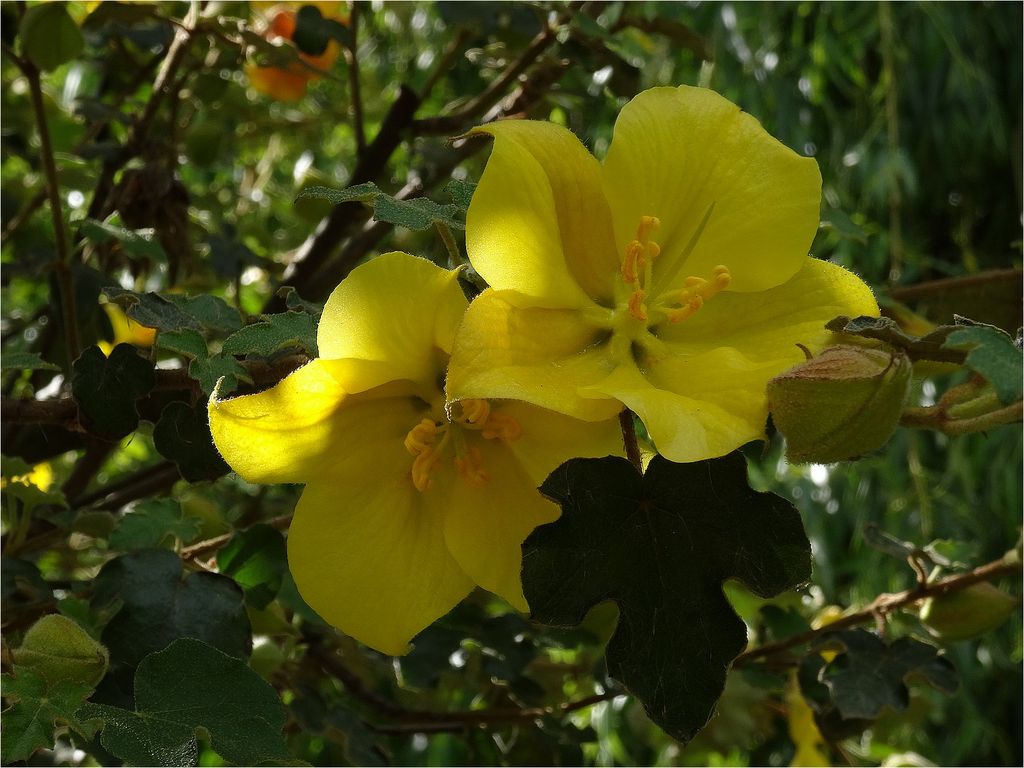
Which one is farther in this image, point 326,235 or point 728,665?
point 326,235

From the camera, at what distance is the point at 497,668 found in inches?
37.7

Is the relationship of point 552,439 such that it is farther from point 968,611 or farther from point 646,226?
point 968,611

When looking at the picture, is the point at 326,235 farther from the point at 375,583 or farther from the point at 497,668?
the point at 375,583

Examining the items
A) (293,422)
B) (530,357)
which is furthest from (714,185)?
(293,422)

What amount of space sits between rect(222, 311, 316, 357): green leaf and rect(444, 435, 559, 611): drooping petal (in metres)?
0.11

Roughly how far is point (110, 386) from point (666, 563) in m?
0.34

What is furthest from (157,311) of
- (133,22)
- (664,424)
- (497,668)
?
(133,22)

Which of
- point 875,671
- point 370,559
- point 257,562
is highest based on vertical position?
point 370,559

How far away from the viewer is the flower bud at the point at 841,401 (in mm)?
489

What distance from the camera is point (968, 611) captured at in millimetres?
835

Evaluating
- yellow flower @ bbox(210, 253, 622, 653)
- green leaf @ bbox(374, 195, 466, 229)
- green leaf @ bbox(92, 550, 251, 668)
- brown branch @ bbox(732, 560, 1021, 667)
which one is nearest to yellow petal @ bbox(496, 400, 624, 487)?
yellow flower @ bbox(210, 253, 622, 653)

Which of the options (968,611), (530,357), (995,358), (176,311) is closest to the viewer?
(995,358)

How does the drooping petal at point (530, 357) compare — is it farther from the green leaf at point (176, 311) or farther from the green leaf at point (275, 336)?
the green leaf at point (176, 311)

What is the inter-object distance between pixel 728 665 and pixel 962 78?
3095mm
